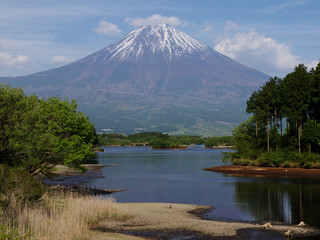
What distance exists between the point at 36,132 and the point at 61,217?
36.4 ft

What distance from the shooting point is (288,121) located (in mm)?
83125

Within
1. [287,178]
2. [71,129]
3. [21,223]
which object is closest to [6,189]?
[21,223]

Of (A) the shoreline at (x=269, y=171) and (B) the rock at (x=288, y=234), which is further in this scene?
(A) the shoreline at (x=269, y=171)

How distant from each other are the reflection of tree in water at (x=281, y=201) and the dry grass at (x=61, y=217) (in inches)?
493

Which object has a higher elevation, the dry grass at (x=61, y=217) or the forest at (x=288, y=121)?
the forest at (x=288, y=121)

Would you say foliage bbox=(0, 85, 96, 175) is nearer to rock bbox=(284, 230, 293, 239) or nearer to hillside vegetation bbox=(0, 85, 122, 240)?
hillside vegetation bbox=(0, 85, 122, 240)

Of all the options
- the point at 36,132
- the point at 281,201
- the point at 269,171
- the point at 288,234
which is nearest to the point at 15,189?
the point at 36,132

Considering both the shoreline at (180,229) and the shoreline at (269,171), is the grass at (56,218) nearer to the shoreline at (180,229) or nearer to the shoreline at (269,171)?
the shoreline at (180,229)

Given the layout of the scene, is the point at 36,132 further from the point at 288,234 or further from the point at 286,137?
the point at 286,137

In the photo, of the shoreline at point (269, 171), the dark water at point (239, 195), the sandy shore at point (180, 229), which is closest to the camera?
the sandy shore at point (180, 229)

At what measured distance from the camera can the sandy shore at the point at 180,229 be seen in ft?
91.2

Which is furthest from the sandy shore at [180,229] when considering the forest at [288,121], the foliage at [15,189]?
the forest at [288,121]

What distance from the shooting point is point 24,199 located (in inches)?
1204

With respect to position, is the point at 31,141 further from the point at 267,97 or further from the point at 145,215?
the point at 267,97
